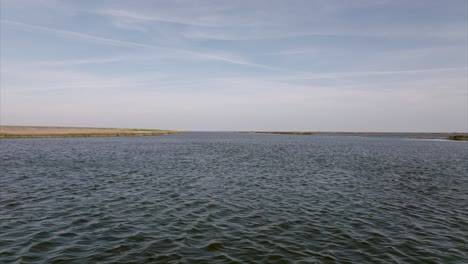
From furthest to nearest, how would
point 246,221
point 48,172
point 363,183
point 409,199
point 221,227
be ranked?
point 48,172 < point 363,183 < point 409,199 < point 246,221 < point 221,227

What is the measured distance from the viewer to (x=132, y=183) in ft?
85.0

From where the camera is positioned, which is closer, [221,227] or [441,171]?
[221,227]

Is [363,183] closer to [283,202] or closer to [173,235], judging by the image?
[283,202]

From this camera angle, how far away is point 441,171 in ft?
117

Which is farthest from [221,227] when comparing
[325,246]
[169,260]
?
[325,246]

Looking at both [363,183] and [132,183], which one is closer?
[132,183]

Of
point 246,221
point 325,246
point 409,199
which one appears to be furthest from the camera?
point 409,199

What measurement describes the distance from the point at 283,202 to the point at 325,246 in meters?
7.51

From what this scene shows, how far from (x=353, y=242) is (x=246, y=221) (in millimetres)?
5646

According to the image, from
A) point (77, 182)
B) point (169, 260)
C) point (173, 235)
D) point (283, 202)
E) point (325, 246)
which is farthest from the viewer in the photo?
point (77, 182)

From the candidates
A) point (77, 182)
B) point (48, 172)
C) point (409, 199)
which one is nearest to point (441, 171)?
point (409, 199)

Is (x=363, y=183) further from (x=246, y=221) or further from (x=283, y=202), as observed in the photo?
(x=246, y=221)

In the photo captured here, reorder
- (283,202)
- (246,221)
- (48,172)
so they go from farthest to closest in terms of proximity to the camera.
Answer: (48,172)
(283,202)
(246,221)

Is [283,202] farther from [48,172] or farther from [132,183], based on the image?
[48,172]
